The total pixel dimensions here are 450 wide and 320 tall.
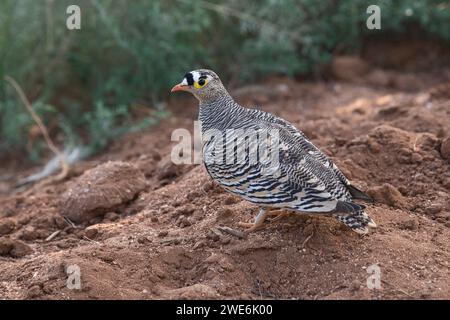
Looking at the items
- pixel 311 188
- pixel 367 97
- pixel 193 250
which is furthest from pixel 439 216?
pixel 367 97

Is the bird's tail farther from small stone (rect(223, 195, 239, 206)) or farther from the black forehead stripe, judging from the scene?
the black forehead stripe

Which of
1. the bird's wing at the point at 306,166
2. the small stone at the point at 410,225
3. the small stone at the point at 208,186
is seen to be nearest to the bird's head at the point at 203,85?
the bird's wing at the point at 306,166

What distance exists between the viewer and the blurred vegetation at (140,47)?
966cm

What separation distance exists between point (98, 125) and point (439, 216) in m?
5.07

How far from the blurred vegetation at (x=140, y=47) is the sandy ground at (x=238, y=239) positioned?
1.82m

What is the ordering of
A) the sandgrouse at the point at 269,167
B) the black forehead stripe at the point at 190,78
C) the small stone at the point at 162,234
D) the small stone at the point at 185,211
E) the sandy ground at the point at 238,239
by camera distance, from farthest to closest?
the small stone at the point at 185,211 → the black forehead stripe at the point at 190,78 → the small stone at the point at 162,234 → the sandgrouse at the point at 269,167 → the sandy ground at the point at 238,239

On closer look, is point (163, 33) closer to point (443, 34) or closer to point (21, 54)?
point (21, 54)

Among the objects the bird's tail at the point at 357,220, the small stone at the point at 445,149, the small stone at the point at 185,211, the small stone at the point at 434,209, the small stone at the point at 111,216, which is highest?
the small stone at the point at 445,149

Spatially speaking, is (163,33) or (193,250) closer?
(193,250)

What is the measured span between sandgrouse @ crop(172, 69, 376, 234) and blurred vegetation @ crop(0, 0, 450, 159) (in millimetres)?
3547

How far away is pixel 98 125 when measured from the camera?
9430mm

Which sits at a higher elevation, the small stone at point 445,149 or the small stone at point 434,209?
the small stone at point 445,149

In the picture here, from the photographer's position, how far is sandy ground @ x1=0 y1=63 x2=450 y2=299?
4.96 meters

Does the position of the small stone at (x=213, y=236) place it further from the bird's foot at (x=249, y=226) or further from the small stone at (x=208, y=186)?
the small stone at (x=208, y=186)
